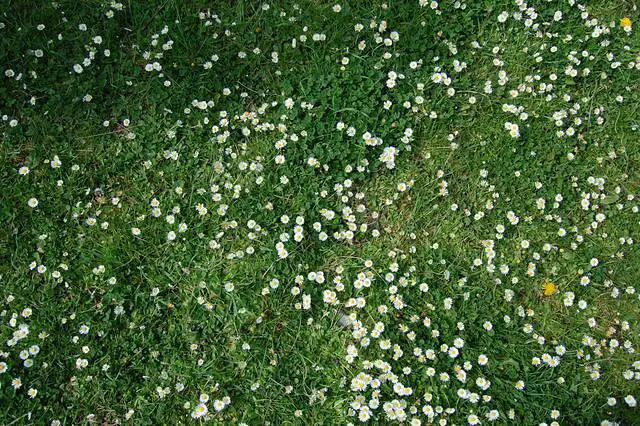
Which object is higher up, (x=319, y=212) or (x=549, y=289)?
(x=319, y=212)

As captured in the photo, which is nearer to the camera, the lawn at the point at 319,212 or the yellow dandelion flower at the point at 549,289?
the lawn at the point at 319,212

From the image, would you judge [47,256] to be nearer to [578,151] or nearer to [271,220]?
[271,220]

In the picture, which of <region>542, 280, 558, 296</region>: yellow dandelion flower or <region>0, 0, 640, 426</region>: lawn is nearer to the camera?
<region>0, 0, 640, 426</region>: lawn

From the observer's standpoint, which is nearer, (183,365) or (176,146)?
(183,365)

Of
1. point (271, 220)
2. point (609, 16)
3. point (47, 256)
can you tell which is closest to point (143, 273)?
point (47, 256)
